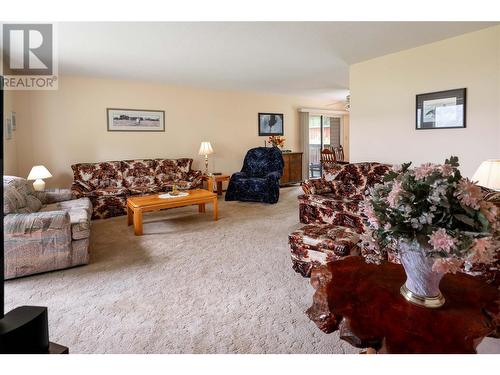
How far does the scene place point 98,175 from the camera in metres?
5.14

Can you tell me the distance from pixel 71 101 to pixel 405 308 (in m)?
5.74

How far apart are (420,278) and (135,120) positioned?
5634 millimetres

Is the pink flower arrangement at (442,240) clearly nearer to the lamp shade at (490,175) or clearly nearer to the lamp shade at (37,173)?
the lamp shade at (490,175)

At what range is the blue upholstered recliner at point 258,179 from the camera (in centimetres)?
569

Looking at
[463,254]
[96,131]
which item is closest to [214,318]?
[463,254]

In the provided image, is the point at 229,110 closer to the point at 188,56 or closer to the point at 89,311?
the point at 188,56

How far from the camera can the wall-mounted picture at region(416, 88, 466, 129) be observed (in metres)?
3.57

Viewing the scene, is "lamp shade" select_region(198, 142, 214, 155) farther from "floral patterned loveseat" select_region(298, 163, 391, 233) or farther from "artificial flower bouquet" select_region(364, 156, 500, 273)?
"artificial flower bouquet" select_region(364, 156, 500, 273)

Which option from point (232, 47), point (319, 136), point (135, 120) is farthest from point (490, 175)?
→ point (319, 136)

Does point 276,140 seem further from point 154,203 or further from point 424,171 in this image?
point 424,171

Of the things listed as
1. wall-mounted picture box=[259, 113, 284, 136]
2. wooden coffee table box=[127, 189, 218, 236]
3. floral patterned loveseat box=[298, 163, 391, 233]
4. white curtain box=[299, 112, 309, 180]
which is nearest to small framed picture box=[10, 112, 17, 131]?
wooden coffee table box=[127, 189, 218, 236]

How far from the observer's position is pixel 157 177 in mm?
5621

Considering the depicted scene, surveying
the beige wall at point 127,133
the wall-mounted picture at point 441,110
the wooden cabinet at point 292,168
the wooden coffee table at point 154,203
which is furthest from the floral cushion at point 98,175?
the wall-mounted picture at point 441,110

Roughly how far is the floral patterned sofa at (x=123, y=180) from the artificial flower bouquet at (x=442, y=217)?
4.44 metres
